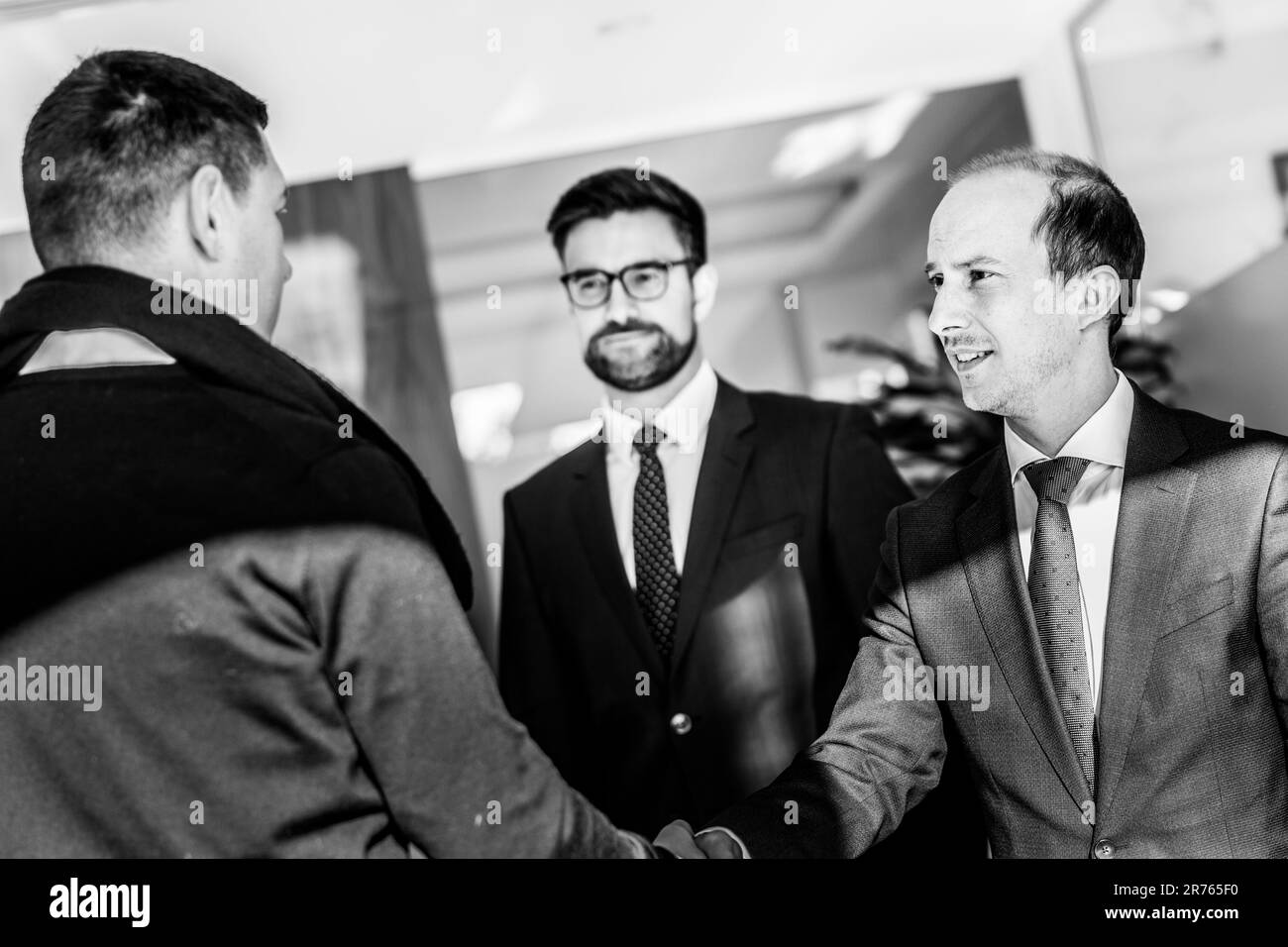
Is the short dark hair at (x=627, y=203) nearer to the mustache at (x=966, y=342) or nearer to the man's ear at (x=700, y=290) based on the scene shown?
the man's ear at (x=700, y=290)

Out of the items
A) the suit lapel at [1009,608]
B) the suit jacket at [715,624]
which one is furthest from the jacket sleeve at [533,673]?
the suit lapel at [1009,608]

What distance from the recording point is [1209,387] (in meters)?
3.98

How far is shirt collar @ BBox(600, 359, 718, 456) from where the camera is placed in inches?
125

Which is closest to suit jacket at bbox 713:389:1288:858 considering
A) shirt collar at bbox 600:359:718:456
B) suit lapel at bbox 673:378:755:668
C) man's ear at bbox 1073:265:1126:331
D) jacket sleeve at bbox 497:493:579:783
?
man's ear at bbox 1073:265:1126:331

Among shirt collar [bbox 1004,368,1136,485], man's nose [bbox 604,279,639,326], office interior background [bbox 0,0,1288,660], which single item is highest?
office interior background [bbox 0,0,1288,660]

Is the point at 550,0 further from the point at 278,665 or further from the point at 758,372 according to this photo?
the point at 278,665

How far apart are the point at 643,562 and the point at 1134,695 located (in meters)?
1.32

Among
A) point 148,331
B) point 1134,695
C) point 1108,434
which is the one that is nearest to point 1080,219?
point 1108,434

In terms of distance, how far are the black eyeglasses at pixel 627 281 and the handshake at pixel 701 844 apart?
1.54 m

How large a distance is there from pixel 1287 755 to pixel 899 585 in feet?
2.24

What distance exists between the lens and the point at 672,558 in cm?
300

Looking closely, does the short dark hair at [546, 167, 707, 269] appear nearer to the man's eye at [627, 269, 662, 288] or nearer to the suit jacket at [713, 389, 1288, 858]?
the man's eye at [627, 269, 662, 288]

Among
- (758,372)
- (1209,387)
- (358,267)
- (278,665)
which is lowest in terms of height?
(278,665)
